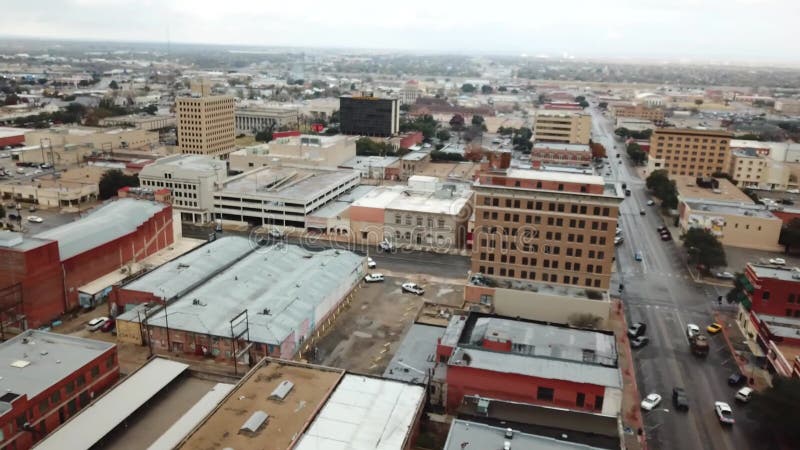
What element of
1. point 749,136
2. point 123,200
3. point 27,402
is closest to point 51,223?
point 123,200

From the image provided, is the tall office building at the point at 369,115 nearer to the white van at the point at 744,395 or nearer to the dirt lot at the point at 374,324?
the dirt lot at the point at 374,324

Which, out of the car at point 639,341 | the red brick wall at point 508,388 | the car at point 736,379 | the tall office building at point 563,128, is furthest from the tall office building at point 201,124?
the car at point 736,379

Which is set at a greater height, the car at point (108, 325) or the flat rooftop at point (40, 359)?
the flat rooftop at point (40, 359)

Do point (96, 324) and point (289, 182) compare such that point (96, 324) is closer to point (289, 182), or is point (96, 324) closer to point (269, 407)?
point (269, 407)

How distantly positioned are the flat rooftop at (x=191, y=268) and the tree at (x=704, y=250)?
38233 millimetres

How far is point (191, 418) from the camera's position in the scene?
26.6 m

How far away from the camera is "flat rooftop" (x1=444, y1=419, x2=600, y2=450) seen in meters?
23.1

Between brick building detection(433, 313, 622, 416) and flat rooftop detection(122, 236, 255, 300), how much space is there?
19.3m

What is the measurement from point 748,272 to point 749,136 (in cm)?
9000

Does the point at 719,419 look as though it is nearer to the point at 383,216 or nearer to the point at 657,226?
the point at 383,216

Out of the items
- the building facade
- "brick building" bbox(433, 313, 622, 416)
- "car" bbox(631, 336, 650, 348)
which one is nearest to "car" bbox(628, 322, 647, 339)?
"car" bbox(631, 336, 650, 348)

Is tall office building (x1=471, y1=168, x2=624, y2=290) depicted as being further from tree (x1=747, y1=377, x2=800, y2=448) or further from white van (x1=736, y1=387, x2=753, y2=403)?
tree (x1=747, y1=377, x2=800, y2=448)

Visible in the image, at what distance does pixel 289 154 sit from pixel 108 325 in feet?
150

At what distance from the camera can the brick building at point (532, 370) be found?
28016mm
